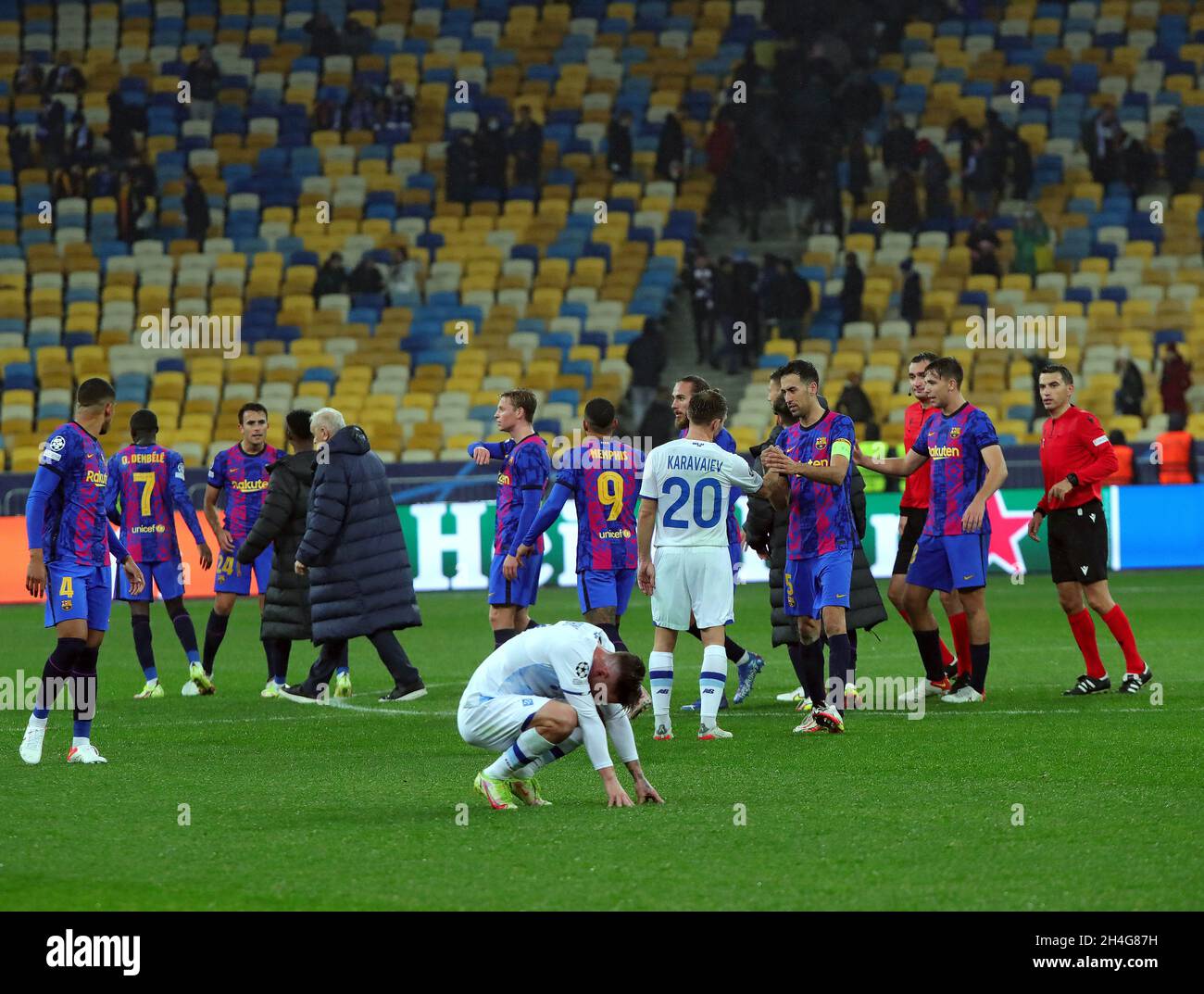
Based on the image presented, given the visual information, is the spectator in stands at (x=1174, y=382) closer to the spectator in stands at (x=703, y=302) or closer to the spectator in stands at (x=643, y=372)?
the spectator in stands at (x=703, y=302)

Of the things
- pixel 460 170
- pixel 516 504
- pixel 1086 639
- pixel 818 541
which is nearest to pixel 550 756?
pixel 818 541

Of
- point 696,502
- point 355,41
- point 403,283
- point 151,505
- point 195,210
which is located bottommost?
point 696,502

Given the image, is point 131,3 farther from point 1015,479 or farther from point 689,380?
point 689,380

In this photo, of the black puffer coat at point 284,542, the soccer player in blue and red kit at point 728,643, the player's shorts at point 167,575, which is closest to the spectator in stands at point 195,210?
the player's shorts at point 167,575

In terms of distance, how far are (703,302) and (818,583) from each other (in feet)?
64.9

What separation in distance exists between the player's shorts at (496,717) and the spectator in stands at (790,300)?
22946 millimetres

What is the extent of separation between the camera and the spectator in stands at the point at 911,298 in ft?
101

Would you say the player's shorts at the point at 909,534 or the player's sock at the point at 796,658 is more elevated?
the player's shorts at the point at 909,534

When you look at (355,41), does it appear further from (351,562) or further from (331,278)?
(351,562)

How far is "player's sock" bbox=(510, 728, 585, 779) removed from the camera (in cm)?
830

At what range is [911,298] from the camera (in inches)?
1213

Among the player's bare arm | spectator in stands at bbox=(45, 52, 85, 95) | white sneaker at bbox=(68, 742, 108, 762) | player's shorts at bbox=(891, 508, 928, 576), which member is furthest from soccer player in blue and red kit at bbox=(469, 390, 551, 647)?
spectator in stands at bbox=(45, 52, 85, 95)
